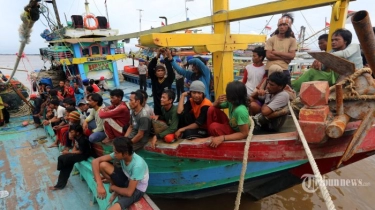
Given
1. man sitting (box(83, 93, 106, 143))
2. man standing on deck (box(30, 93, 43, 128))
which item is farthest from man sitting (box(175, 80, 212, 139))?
man standing on deck (box(30, 93, 43, 128))

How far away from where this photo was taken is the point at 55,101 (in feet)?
19.6

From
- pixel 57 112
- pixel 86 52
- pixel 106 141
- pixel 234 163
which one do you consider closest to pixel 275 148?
pixel 234 163

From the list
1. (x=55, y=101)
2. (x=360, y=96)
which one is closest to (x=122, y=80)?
(x=55, y=101)

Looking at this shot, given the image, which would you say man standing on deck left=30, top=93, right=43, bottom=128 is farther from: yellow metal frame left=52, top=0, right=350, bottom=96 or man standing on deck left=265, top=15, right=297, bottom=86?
man standing on deck left=265, top=15, right=297, bottom=86

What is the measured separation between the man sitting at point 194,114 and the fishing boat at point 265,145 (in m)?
0.23

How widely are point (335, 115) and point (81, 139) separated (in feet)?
11.9

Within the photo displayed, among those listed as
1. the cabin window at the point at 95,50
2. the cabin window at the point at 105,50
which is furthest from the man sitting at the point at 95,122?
the cabin window at the point at 105,50

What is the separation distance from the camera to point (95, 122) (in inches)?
161

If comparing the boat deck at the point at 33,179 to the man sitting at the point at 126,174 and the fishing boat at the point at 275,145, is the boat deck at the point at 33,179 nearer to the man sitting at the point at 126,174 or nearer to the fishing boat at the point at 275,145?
the fishing boat at the point at 275,145

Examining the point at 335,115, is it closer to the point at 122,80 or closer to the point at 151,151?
the point at 151,151

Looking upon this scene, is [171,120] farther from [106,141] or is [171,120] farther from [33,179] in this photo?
[33,179]

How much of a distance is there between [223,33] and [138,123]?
157cm

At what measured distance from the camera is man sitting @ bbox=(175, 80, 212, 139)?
274cm

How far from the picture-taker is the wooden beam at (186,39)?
225cm
